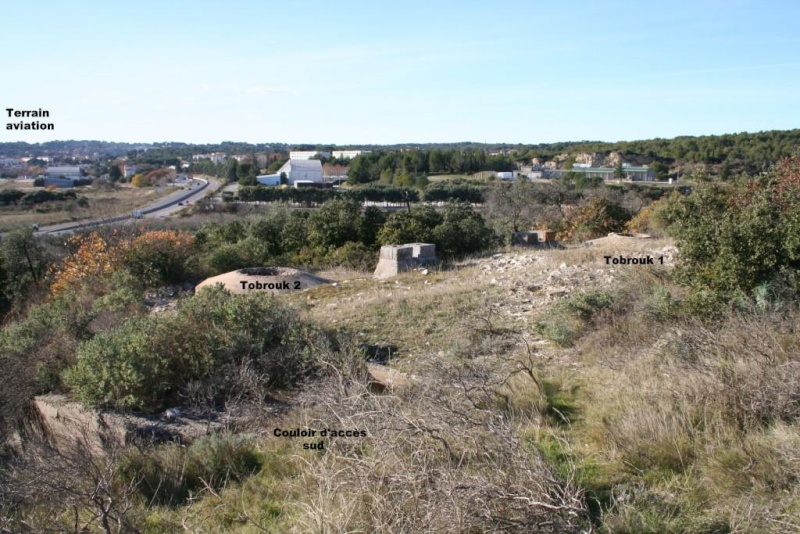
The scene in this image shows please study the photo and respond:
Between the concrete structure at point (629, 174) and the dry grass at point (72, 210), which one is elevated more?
the concrete structure at point (629, 174)

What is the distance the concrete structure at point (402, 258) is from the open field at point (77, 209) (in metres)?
17.4

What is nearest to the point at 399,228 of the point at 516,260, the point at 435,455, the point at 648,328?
the point at 516,260

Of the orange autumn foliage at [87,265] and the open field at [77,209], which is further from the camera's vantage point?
the open field at [77,209]

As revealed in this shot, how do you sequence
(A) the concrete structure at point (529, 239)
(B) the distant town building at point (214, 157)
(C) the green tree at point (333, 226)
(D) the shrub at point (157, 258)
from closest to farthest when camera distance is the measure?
1. (D) the shrub at point (157, 258)
2. (A) the concrete structure at point (529, 239)
3. (C) the green tree at point (333, 226)
4. (B) the distant town building at point (214, 157)

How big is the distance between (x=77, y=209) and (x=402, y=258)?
3103 cm

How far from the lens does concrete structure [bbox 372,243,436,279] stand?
1405 cm

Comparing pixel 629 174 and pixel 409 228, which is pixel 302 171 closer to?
pixel 629 174

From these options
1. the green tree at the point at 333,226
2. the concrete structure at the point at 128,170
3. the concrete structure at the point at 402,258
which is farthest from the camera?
the concrete structure at the point at 128,170

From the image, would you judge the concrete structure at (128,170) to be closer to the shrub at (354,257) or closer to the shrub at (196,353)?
the shrub at (354,257)

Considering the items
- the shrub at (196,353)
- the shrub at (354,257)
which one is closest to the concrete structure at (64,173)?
the shrub at (354,257)

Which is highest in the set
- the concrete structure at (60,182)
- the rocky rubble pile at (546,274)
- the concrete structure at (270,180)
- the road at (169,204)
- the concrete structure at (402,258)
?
the rocky rubble pile at (546,274)

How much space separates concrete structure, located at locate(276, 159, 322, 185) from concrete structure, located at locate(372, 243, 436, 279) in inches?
1839

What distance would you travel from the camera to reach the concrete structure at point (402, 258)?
14.1m

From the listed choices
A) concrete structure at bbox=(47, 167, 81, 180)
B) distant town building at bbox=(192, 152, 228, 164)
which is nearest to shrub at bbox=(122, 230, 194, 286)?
concrete structure at bbox=(47, 167, 81, 180)
